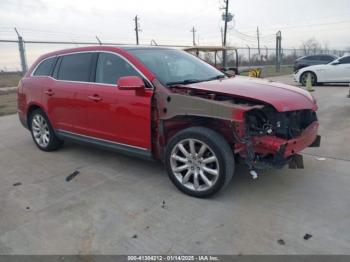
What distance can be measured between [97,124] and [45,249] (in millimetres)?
2019

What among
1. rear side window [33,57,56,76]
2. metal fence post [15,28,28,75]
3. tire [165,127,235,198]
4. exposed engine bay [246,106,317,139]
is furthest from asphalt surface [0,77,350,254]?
metal fence post [15,28,28,75]

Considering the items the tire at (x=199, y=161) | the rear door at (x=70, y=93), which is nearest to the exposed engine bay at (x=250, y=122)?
the tire at (x=199, y=161)

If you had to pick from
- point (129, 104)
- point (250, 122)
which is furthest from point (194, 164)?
point (129, 104)

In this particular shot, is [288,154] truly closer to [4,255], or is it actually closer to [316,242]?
[316,242]

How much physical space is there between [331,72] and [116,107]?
1267 cm

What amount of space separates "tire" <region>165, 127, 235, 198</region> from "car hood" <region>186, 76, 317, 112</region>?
501mm

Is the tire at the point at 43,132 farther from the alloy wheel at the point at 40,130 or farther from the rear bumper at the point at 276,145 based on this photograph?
the rear bumper at the point at 276,145

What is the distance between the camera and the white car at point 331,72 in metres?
14.0

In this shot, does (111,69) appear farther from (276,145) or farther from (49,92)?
(276,145)

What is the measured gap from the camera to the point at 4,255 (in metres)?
2.85

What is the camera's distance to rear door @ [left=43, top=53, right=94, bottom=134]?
15.6 ft

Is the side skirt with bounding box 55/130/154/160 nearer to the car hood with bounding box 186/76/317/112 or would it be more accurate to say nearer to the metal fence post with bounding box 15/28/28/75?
the car hood with bounding box 186/76/317/112

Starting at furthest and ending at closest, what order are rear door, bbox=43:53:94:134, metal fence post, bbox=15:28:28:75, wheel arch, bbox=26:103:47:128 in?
metal fence post, bbox=15:28:28:75, wheel arch, bbox=26:103:47:128, rear door, bbox=43:53:94:134

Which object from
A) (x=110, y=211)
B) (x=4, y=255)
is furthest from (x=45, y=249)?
(x=110, y=211)
